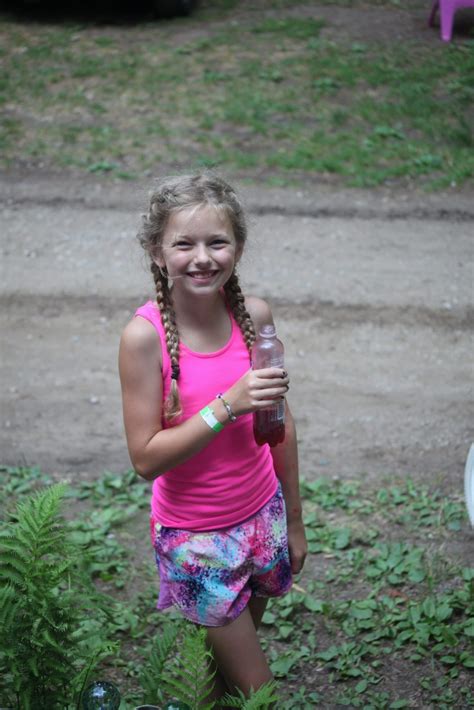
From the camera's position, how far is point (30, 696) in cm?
248

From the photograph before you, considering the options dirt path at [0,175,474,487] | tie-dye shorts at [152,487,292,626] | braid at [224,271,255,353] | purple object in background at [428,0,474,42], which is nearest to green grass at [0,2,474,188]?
purple object in background at [428,0,474,42]

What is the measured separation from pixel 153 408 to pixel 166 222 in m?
0.52

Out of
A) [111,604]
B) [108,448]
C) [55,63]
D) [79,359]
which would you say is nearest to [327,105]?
[55,63]

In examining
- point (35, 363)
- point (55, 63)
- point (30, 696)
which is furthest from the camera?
point (55, 63)

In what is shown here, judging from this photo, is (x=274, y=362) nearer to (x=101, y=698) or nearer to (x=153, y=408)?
(x=153, y=408)

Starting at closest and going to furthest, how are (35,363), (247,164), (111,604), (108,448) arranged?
(111,604) < (108,448) < (35,363) < (247,164)

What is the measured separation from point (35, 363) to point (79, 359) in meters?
0.29

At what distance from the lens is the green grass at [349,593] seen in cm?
351

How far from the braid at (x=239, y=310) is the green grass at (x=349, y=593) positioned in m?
1.09

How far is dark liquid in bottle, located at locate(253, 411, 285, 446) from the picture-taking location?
258 centimetres

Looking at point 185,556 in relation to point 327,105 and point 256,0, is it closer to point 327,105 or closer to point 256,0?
point 327,105

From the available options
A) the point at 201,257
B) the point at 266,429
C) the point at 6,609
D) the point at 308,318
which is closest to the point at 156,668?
the point at 6,609

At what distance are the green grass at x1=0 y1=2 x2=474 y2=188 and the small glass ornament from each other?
20.4ft

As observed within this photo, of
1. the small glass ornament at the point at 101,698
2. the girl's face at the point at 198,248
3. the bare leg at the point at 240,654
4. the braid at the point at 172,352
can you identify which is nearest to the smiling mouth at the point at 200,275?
the girl's face at the point at 198,248
